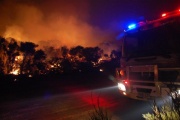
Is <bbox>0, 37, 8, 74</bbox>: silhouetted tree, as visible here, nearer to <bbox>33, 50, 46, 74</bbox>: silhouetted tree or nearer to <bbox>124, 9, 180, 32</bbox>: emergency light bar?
<bbox>33, 50, 46, 74</bbox>: silhouetted tree

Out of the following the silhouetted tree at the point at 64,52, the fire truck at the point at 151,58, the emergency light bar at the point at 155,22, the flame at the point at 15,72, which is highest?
the silhouetted tree at the point at 64,52

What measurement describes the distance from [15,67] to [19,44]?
9.02 ft

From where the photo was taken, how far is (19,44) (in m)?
23.8

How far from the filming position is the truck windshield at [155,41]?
573 cm

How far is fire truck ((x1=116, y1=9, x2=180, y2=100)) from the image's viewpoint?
18.2 feet

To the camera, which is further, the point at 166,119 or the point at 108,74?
the point at 108,74

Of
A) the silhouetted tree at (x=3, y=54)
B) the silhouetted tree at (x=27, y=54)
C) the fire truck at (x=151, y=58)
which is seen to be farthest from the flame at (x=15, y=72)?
the fire truck at (x=151, y=58)

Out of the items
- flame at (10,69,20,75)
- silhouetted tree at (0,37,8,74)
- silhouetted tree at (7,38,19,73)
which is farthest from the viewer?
Result: flame at (10,69,20,75)

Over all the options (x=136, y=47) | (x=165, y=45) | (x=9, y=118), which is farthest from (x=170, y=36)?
(x=9, y=118)

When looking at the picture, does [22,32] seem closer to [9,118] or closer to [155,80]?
[9,118]

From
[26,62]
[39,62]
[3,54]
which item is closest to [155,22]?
[39,62]

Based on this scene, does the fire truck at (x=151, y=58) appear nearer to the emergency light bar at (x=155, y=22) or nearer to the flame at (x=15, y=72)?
the emergency light bar at (x=155, y=22)

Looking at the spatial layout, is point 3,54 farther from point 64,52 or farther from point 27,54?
point 64,52

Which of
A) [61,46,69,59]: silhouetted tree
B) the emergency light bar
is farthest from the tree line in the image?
the emergency light bar
